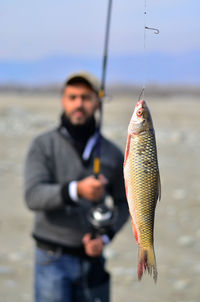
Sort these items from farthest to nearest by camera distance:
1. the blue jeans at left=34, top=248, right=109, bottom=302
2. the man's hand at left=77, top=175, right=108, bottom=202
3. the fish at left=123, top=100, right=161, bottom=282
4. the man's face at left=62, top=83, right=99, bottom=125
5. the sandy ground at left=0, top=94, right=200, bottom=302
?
the sandy ground at left=0, top=94, right=200, bottom=302 < the man's face at left=62, top=83, right=99, bottom=125 < the blue jeans at left=34, top=248, right=109, bottom=302 < the man's hand at left=77, top=175, right=108, bottom=202 < the fish at left=123, top=100, right=161, bottom=282

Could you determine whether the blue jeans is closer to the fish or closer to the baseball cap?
the baseball cap

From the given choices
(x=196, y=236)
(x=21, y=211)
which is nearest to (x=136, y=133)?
(x=196, y=236)

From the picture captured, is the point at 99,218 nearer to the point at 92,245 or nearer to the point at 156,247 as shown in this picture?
the point at 92,245

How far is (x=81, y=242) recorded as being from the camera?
328 centimetres

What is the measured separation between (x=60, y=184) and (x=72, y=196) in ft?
0.74

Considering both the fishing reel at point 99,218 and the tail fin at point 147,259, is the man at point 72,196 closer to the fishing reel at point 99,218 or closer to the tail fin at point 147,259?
the fishing reel at point 99,218

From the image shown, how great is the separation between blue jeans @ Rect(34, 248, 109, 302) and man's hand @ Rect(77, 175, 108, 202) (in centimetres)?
40

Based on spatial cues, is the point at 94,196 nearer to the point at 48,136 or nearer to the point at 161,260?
the point at 48,136

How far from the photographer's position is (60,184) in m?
3.33

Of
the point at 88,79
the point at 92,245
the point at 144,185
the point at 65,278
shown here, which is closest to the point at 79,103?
the point at 88,79

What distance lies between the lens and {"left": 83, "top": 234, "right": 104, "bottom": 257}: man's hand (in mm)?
3186

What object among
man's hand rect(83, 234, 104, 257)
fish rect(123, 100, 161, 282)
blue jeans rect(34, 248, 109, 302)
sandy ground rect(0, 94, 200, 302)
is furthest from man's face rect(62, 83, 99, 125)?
fish rect(123, 100, 161, 282)

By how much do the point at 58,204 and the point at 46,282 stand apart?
48 centimetres

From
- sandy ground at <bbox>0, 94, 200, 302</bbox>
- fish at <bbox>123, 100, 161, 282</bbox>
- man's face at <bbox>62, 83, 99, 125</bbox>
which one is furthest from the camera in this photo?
sandy ground at <bbox>0, 94, 200, 302</bbox>
